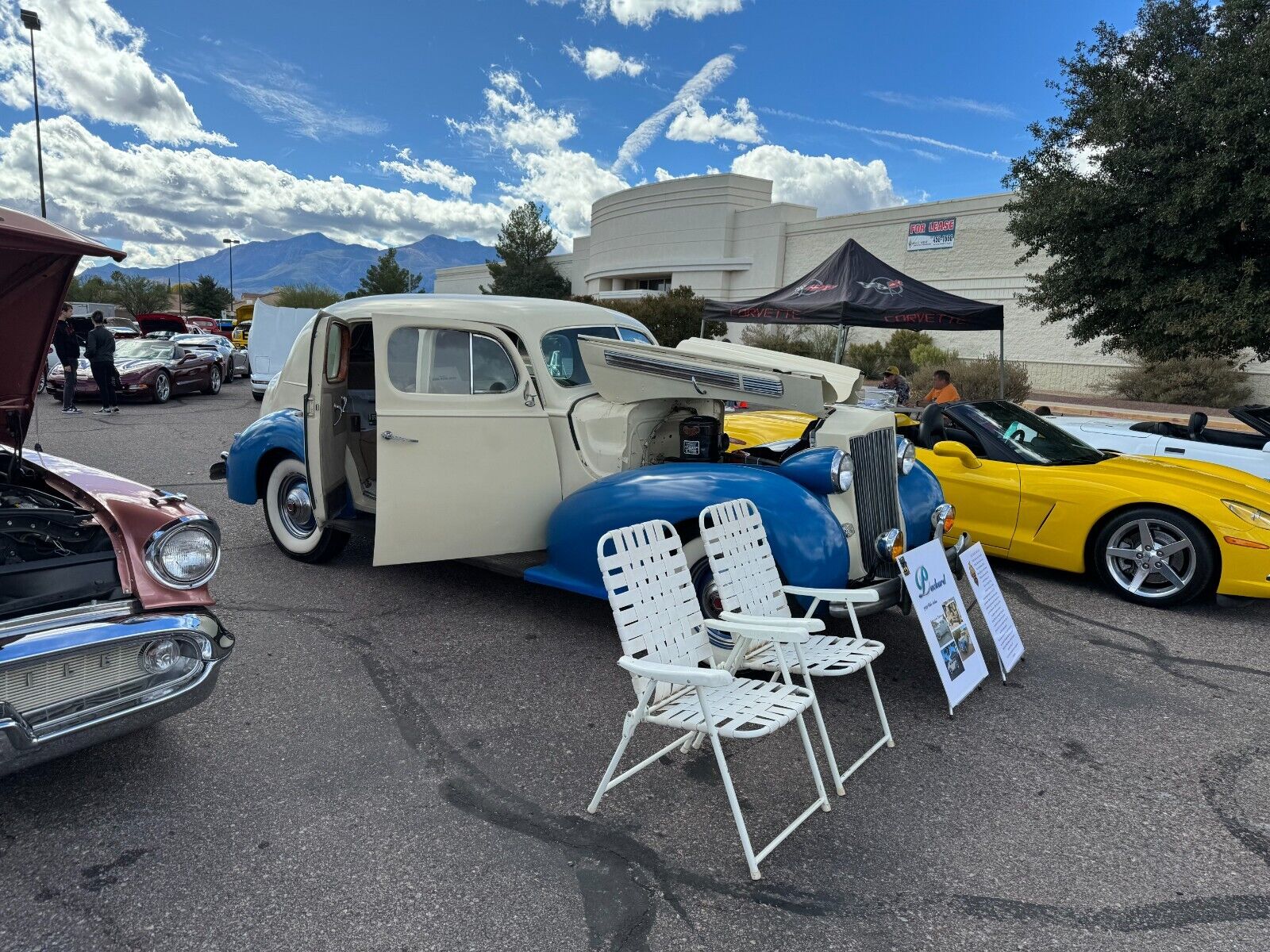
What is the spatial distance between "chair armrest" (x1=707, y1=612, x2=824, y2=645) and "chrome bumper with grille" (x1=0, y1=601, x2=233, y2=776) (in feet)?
6.20

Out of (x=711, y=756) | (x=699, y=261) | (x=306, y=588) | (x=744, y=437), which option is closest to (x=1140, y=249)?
(x=744, y=437)

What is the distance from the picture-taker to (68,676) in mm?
2471

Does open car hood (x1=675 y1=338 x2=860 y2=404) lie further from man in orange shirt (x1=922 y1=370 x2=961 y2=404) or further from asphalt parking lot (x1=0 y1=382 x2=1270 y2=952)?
man in orange shirt (x1=922 y1=370 x2=961 y2=404)

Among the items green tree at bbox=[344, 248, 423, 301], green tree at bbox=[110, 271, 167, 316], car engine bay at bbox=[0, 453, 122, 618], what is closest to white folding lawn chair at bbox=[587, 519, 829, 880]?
car engine bay at bbox=[0, 453, 122, 618]

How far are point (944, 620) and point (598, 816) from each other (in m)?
1.95

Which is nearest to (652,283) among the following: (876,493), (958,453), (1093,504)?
(958,453)

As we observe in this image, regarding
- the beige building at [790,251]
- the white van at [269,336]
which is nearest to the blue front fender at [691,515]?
the white van at [269,336]

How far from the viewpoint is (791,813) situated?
2834 mm

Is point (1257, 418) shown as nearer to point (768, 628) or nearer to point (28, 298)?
point (768, 628)

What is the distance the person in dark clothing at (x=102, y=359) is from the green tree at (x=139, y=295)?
62071mm

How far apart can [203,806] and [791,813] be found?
2157mm

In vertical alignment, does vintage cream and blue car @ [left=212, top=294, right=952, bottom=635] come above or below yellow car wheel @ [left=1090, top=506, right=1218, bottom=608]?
above

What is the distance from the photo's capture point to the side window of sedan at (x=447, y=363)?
4.58 metres

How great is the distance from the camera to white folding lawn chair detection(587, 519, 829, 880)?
244 cm
